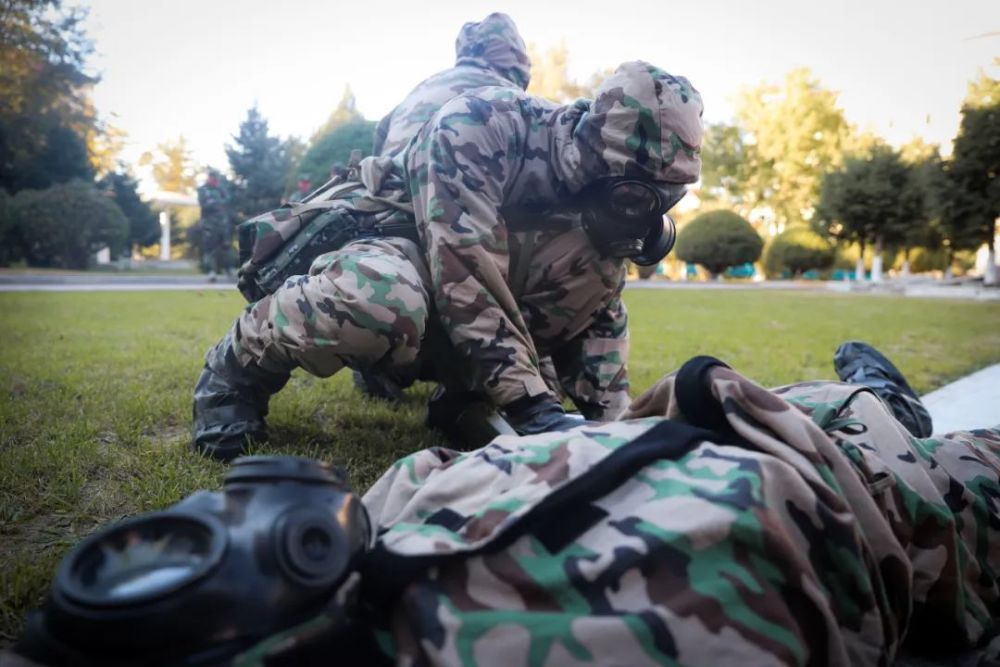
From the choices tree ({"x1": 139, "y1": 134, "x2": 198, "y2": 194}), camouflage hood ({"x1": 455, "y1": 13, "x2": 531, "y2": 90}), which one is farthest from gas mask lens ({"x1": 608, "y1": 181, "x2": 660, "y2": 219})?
tree ({"x1": 139, "y1": 134, "x2": 198, "y2": 194})

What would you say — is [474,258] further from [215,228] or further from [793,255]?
[793,255]

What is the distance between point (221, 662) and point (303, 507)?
15cm

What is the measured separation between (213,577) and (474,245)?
120cm

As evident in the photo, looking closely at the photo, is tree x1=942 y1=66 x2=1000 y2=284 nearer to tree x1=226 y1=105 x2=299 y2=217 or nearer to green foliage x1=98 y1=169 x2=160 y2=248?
green foliage x1=98 y1=169 x2=160 y2=248

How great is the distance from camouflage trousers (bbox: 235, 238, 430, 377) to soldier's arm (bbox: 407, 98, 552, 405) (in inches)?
3.6

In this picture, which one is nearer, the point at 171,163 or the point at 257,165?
the point at 171,163

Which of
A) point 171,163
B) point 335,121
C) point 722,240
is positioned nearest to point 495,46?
point 171,163

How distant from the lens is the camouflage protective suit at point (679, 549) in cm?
68

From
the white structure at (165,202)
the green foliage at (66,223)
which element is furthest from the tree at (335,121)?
the green foliage at (66,223)

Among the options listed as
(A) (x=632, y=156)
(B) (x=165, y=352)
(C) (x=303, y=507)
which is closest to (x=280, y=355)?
(A) (x=632, y=156)

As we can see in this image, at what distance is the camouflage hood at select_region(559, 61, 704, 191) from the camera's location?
1.64 meters

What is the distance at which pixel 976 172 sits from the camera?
9.99ft

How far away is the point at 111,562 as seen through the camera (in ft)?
2.10

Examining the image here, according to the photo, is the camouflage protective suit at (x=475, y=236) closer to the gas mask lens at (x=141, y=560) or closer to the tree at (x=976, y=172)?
the gas mask lens at (x=141, y=560)
